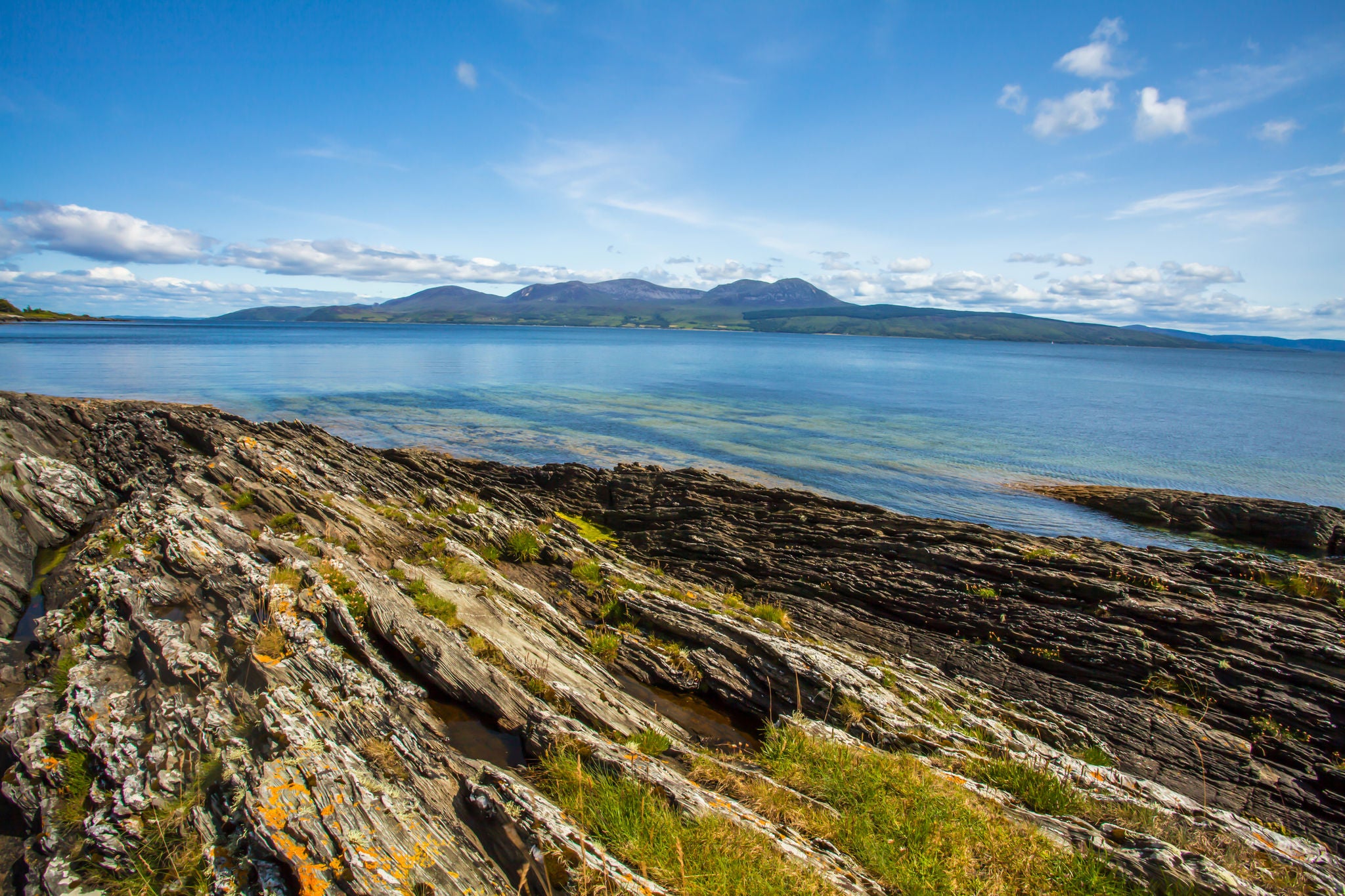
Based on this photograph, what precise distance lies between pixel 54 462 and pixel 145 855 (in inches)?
1077

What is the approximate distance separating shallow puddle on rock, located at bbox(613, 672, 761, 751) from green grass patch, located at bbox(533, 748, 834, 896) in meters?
3.42

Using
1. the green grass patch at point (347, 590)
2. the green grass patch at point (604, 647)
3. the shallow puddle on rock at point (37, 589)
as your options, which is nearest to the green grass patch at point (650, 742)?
the green grass patch at point (604, 647)

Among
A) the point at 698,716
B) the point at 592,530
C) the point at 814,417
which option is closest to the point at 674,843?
the point at 698,716

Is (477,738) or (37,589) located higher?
(477,738)

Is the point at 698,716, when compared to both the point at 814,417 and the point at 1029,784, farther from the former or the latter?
the point at 814,417

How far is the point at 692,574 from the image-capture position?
834 inches

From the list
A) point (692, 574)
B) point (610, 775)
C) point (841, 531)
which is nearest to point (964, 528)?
point (841, 531)

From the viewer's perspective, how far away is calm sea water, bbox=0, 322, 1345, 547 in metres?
41.4

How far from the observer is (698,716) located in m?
12.2

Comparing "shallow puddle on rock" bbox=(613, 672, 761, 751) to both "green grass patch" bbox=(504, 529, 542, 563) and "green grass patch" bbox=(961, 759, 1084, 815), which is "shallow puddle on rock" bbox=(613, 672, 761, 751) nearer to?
"green grass patch" bbox=(961, 759, 1084, 815)

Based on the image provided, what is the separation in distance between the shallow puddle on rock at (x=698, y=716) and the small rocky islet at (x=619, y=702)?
0.08m

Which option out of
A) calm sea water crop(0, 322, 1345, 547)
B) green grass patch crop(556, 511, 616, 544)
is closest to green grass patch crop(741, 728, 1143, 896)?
green grass patch crop(556, 511, 616, 544)

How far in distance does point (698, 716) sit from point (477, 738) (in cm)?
459

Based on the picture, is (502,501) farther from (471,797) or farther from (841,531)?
(471,797)
